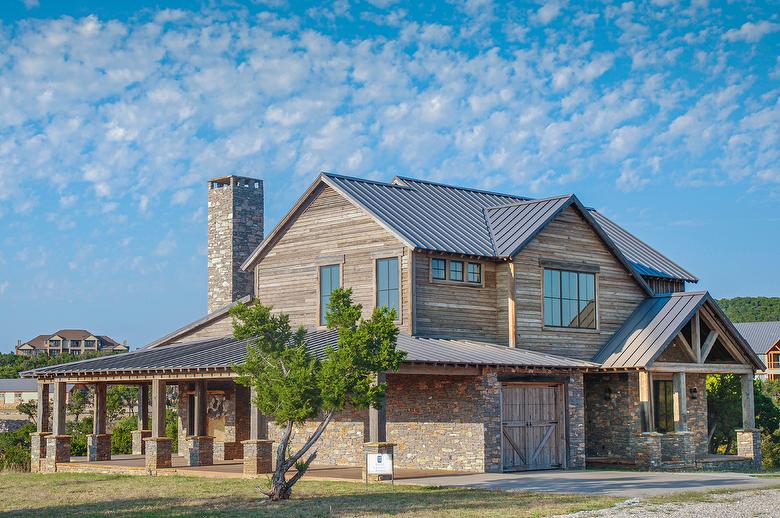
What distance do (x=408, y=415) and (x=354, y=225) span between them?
595 cm

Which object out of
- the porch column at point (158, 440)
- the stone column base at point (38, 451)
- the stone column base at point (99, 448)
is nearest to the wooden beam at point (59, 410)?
the stone column base at point (38, 451)

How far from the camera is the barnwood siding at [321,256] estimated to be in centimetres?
2934

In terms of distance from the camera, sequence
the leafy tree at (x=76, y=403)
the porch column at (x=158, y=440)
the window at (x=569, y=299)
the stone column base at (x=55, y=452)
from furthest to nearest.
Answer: the leafy tree at (x=76, y=403)
the window at (x=569, y=299)
the stone column base at (x=55, y=452)
the porch column at (x=158, y=440)

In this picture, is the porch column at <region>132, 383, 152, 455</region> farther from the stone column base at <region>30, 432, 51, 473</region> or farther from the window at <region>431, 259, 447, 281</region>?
the window at <region>431, 259, 447, 281</region>

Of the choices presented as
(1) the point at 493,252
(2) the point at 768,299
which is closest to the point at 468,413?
(1) the point at 493,252

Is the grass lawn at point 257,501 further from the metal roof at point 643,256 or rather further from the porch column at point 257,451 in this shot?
the metal roof at point 643,256

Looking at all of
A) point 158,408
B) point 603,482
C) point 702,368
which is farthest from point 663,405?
point 158,408

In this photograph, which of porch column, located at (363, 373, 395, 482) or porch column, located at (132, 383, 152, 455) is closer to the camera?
porch column, located at (363, 373, 395, 482)

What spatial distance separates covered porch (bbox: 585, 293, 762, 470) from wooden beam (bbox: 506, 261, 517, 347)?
2907mm

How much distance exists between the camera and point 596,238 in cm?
3262

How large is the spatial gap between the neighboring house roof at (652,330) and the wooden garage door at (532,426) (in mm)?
2648

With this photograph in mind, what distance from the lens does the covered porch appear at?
30.0 meters

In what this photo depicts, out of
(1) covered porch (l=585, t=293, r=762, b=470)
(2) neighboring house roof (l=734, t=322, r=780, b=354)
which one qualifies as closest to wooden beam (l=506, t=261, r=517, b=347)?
(1) covered porch (l=585, t=293, r=762, b=470)

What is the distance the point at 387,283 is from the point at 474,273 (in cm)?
265
